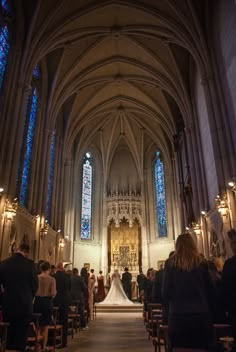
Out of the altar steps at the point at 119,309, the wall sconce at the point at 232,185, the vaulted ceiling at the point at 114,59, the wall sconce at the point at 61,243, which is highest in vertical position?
the vaulted ceiling at the point at 114,59

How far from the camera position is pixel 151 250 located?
2542cm

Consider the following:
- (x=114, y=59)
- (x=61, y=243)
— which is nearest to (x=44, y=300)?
(x=61, y=243)

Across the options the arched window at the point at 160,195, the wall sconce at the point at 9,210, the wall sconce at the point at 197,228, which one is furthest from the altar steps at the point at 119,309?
the arched window at the point at 160,195

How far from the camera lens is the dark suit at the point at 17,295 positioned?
386 cm

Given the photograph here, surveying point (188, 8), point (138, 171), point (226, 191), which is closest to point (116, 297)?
point (226, 191)

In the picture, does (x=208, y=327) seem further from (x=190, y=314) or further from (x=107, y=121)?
(x=107, y=121)

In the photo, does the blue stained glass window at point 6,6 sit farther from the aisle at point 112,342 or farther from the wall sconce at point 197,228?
the wall sconce at point 197,228

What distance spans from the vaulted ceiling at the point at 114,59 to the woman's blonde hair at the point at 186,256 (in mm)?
12667

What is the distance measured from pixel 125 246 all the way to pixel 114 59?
14981mm

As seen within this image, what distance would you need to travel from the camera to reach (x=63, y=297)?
7078 mm

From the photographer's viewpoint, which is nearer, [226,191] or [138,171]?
[226,191]

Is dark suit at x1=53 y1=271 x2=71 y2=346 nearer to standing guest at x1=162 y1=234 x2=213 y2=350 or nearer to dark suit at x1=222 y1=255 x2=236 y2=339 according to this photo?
dark suit at x1=222 y1=255 x2=236 y2=339

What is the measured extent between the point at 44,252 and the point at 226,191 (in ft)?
33.0

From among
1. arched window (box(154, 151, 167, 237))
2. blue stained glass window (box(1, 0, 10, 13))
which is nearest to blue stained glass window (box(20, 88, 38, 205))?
blue stained glass window (box(1, 0, 10, 13))
